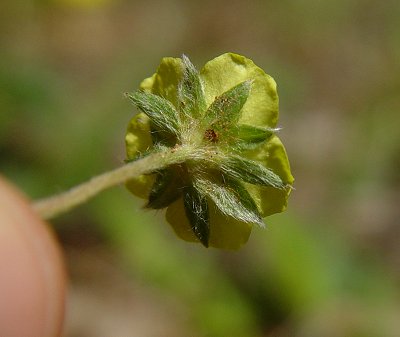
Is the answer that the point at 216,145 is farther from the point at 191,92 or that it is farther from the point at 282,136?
the point at 282,136

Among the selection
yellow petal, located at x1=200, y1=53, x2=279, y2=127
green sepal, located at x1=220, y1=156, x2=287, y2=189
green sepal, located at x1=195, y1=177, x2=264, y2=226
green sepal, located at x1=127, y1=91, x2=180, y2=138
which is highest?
yellow petal, located at x1=200, y1=53, x2=279, y2=127

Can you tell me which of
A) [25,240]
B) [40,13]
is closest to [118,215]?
[25,240]

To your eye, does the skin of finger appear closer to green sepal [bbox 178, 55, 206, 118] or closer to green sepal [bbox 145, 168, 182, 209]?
green sepal [bbox 145, 168, 182, 209]

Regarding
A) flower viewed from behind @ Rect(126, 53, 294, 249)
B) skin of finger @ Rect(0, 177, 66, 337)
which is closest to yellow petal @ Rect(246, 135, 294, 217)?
flower viewed from behind @ Rect(126, 53, 294, 249)

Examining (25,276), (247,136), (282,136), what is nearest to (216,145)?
(247,136)

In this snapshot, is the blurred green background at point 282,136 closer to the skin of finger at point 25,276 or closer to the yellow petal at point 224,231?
the skin of finger at point 25,276
